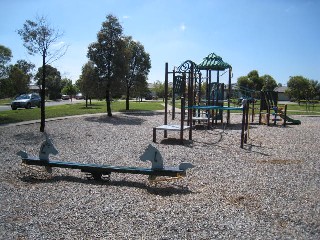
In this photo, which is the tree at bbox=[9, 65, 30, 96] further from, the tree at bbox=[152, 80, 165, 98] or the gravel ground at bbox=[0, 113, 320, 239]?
the tree at bbox=[152, 80, 165, 98]

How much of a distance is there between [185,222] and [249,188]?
227cm

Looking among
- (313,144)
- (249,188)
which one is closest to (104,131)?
(313,144)

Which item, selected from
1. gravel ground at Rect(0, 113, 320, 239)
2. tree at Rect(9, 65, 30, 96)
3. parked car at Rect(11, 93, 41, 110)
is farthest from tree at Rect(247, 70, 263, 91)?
gravel ground at Rect(0, 113, 320, 239)

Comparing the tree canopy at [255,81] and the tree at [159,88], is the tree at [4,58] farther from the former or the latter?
the tree canopy at [255,81]

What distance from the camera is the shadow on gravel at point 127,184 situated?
6414mm

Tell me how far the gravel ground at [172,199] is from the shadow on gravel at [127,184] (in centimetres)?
2

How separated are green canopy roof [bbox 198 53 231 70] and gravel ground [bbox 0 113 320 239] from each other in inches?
346

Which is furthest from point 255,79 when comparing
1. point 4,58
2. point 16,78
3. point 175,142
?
point 175,142

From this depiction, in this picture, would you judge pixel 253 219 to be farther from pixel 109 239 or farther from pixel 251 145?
pixel 251 145

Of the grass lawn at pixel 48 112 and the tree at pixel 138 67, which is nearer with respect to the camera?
the grass lawn at pixel 48 112

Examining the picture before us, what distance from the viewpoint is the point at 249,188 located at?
21.9ft

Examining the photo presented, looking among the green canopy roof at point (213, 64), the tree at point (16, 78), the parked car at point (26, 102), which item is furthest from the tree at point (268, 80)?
the green canopy roof at point (213, 64)

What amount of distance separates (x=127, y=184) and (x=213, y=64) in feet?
42.5

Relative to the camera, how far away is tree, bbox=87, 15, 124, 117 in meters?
24.9
